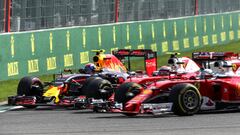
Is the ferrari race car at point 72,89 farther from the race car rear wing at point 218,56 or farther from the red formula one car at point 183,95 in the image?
the race car rear wing at point 218,56

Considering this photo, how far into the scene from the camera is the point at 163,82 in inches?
592

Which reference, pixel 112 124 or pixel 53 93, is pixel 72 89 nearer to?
pixel 53 93

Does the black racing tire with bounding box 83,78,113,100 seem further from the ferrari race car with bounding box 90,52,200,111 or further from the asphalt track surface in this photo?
the asphalt track surface

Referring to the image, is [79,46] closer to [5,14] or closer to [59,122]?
[5,14]

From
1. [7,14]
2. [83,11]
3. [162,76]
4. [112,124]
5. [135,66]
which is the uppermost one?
[83,11]

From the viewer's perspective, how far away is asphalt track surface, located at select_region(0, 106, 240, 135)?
1216 centimetres

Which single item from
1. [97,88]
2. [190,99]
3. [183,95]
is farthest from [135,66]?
[183,95]

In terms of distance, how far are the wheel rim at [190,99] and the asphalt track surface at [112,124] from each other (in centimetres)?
23

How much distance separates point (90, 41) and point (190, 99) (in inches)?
540

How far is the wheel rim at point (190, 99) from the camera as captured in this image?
14383 mm

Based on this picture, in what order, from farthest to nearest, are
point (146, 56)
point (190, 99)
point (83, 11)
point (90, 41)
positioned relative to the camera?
point (83, 11)
point (90, 41)
point (146, 56)
point (190, 99)

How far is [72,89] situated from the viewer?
56.9 feet

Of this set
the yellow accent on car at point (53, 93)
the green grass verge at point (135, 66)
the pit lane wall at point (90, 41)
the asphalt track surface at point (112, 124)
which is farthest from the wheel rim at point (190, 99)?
the pit lane wall at point (90, 41)

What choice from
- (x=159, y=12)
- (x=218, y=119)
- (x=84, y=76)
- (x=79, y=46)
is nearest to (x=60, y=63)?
(x=79, y=46)
